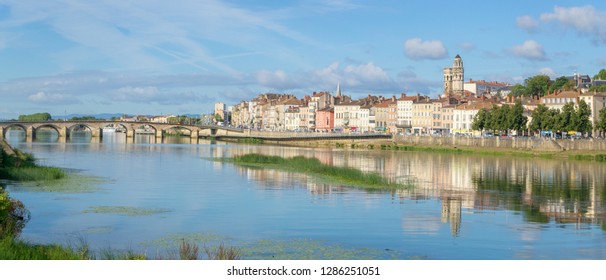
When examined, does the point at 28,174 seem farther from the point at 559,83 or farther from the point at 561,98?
the point at 559,83

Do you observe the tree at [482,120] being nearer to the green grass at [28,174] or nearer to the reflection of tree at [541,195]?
the reflection of tree at [541,195]

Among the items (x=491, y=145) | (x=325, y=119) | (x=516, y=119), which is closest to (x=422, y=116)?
(x=325, y=119)

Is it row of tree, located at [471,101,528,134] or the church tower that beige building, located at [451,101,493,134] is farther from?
the church tower

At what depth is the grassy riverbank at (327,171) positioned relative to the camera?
34.2m

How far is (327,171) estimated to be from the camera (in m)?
39.9

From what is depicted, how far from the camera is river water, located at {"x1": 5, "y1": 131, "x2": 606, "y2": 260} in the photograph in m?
18.2

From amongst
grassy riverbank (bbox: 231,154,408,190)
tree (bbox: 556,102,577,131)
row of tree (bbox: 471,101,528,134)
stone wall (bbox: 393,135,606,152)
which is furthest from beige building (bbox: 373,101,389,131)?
grassy riverbank (bbox: 231,154,408,190)

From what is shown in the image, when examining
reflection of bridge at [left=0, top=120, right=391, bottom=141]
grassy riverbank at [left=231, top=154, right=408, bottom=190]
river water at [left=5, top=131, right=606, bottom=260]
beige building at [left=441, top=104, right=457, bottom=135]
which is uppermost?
beige building at [left=441, top=104, right=457, bottom=135]

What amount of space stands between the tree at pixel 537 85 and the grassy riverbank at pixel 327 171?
247 ft

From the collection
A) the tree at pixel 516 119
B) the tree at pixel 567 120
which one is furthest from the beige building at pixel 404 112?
the tree at pixel 567 120

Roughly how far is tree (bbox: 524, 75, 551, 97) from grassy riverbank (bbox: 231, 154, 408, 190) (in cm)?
7528

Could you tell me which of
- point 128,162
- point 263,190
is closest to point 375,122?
point 128,162
